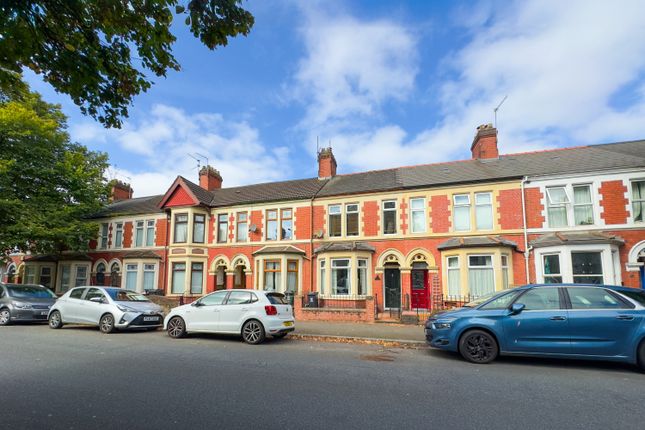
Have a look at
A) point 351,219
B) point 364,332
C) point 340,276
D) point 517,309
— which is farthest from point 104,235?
point 517,309

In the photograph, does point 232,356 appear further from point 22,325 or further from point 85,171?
point 85,171

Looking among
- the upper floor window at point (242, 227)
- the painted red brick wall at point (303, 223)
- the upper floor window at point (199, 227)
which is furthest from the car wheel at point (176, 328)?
the upper floor window at point (199, 227)

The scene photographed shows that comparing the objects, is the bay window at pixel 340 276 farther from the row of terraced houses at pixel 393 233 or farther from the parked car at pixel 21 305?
the parked car at pixel 21 305

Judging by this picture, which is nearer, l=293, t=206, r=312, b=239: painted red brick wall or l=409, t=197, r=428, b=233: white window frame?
l=409, t=197, r=428, b=233: white window frame

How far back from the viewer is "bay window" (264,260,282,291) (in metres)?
18.8

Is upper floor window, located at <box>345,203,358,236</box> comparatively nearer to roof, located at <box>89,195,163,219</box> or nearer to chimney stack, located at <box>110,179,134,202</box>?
roof, located at <box>89,195,163,219</box>

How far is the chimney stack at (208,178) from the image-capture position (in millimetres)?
23672

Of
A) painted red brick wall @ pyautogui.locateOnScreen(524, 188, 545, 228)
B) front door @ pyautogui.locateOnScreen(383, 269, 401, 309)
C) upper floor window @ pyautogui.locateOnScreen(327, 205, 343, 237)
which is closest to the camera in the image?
painted red brick wall @ pyautogui.locateOnScreen(524, 188, 545, 228)

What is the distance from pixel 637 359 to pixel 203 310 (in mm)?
10112

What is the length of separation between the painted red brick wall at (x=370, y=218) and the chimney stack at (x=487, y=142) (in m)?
6.34

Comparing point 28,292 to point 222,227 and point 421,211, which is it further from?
point 421,211

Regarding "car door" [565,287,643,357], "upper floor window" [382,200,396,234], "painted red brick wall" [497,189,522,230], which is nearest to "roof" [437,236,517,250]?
"painted red brick wall" [497,189,522,230]

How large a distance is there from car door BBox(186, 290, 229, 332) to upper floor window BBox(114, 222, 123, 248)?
1605 cm

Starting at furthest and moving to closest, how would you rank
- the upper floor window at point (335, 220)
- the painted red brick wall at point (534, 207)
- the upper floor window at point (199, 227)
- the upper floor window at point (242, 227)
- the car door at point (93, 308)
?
the upper floor window at point (199, 227)
the upper floor window at point (242, 227)
the upper floor window at point (335, 220)
the painted red brick wall at point (534, 207)
the car door at point (93, 308)
